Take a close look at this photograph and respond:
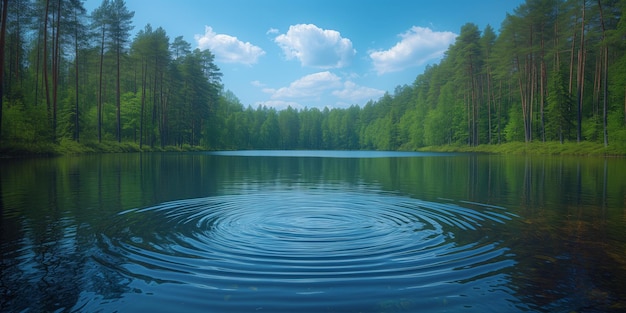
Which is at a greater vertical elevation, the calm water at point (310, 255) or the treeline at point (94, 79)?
the treeline at point (94, 79)

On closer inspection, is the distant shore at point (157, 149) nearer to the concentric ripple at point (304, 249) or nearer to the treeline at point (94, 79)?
the treeline at point (94, 79)

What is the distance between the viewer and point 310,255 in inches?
222

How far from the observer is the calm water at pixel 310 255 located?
3982mm

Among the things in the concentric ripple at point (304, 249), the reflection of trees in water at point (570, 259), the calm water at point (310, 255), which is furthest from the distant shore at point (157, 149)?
the reflection of trees in water at point (570, 259)

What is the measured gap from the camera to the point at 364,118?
13662cm

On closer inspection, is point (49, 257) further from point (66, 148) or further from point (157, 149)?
point (157, 149)

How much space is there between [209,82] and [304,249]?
3023 inches

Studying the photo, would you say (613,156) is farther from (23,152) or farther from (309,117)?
(309,117)

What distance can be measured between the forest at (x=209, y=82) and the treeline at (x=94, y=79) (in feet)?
0.60

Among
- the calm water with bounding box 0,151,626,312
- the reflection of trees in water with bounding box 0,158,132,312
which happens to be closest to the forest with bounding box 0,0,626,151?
the reflection of trees in water with bounding box 0,158,132,312

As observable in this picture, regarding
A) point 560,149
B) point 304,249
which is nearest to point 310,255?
point 304,249

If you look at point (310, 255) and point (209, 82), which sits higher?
point (209, 82)

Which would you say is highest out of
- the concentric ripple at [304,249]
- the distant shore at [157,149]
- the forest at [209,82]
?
the forest at [209,82]

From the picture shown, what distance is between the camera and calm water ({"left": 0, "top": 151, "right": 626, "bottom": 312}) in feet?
13.1
